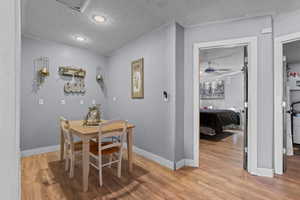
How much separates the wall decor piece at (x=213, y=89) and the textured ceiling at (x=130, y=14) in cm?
516

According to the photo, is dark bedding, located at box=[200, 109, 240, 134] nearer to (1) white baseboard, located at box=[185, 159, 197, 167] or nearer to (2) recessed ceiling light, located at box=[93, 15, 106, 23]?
(1) white baseboard, located at box=[185, 159, 197, 167]

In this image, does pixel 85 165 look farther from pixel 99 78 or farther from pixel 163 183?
pixel 99 78

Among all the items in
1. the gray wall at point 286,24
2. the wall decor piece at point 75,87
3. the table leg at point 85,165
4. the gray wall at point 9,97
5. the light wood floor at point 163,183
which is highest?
the gray wall at point 286,24

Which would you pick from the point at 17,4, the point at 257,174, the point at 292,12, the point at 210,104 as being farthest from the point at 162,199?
the point at 210,104

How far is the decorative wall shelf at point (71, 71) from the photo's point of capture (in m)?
3.14

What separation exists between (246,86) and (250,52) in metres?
0.51

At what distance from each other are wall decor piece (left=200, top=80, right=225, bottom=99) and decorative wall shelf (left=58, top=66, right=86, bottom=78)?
600 centimetres

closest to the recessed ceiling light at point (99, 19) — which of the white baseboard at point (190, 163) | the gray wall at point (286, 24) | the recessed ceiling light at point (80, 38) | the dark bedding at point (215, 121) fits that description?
the recessed ceiling light at point (80, 38)

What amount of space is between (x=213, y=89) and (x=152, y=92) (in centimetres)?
552

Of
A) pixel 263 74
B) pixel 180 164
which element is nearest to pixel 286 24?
pixel 263 74

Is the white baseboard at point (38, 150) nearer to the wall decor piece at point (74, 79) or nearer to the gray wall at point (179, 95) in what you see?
the wall decor piece at point (74, 79)

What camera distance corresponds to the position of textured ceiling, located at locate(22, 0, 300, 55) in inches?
73.3

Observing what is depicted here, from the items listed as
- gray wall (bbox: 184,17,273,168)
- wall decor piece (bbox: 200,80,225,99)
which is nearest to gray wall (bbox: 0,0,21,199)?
gray wall (bbox: 184,17,273,168)

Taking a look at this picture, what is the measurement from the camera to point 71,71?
325cm
